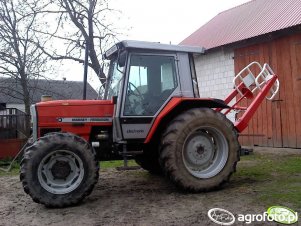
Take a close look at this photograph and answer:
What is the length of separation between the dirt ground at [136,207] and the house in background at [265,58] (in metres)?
4.66

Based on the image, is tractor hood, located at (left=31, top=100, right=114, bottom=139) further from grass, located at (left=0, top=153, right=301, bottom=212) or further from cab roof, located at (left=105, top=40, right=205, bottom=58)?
grass, located at (left=0, top=153, right=301, bottom=212)

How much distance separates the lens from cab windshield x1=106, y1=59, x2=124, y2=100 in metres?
6.49

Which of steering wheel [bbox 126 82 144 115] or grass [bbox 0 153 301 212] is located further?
steering wheel [bbox 126 82 144 115]

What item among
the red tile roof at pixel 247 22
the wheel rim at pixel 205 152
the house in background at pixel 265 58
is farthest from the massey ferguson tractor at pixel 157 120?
the red tile roof at pixel 247 22

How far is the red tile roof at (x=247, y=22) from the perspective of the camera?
11039 millimetres

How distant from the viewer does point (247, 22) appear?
42.3ft

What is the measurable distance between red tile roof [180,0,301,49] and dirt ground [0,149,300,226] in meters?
5.83

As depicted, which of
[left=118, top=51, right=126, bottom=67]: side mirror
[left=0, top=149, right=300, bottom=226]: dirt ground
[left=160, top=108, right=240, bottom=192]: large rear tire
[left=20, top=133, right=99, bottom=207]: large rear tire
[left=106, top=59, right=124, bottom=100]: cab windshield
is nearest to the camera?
[left=0, top=149, right=300, bottom=226]: dirt ground

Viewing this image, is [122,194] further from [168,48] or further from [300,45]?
[300,45]

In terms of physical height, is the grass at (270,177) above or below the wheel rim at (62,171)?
below

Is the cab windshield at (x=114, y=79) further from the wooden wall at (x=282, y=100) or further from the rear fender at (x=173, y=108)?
the wooden wall at (x=282, y=100)

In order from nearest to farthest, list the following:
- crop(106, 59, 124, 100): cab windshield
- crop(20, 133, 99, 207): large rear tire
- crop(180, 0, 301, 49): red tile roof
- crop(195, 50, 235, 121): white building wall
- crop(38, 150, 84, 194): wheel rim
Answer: crop(20, 133, 99, 207): large rear tire, crop(38, 150, 84, 194): wheel rim, crop(106, 59, 124, 100): cab windshield, crop(180, 0, 301, 49): red tile roof, crop(195, 50, 235, 121): white building wall

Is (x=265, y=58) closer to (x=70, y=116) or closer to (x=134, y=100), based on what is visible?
(x=134, y=100)

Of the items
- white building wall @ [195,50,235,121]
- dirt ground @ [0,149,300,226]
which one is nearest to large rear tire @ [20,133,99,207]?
dirt ground @ [0,149,300,226]
